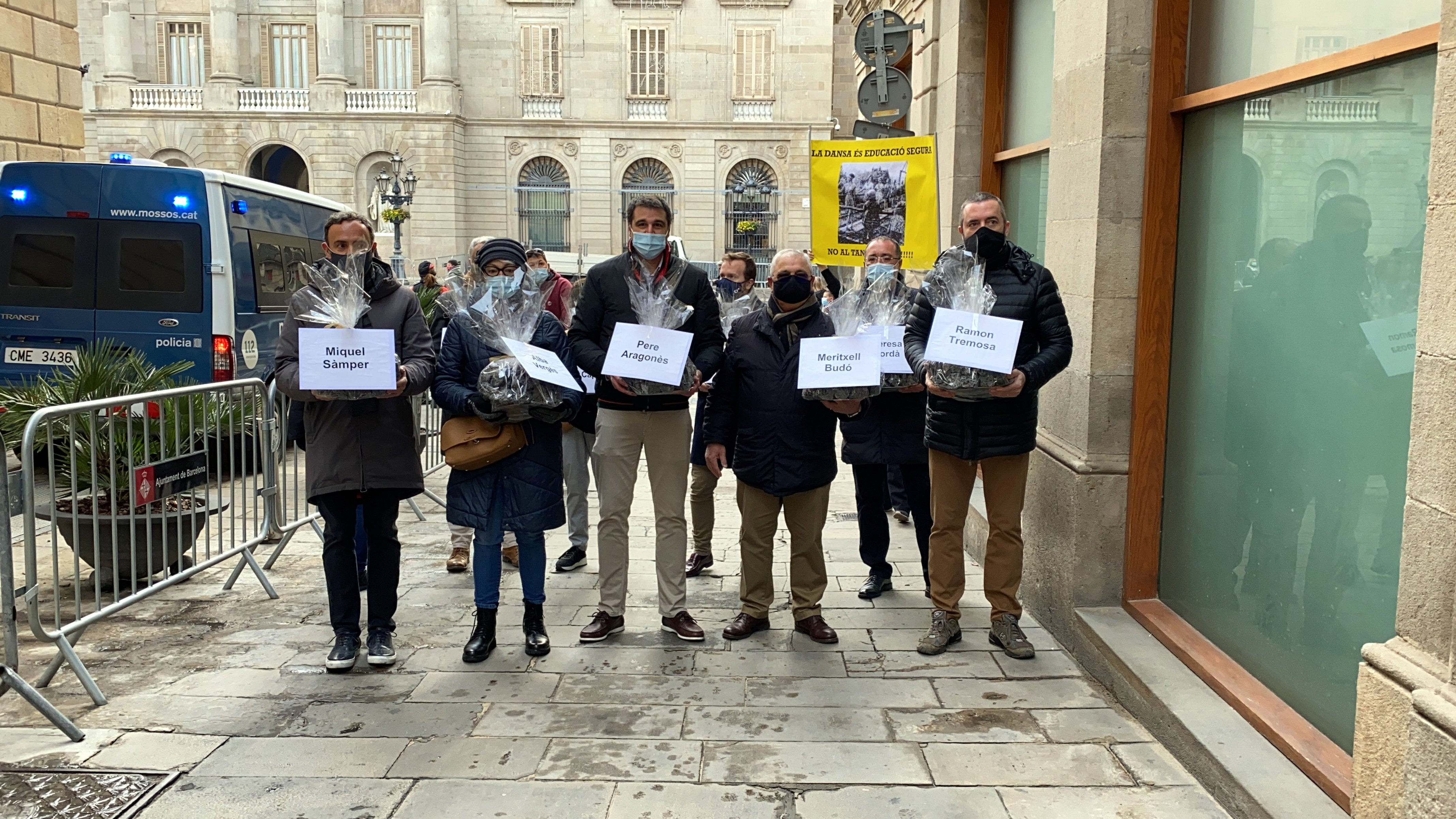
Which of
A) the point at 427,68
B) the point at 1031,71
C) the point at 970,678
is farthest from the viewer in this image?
the point at 427,68

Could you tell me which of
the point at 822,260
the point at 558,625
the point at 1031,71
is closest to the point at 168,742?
the point at 558,625

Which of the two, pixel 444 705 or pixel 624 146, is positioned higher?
pixel 624 146

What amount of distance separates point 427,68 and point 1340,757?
4480 centimetres

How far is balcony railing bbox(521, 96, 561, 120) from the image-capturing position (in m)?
45.1

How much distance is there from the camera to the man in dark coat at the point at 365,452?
197 inches

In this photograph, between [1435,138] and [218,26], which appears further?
[218,26]

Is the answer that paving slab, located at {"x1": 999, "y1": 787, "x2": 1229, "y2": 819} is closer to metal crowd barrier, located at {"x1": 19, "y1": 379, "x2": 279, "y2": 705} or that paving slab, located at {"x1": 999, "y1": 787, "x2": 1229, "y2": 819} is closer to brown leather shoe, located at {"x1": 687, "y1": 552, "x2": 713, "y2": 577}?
brown leather shoe, located at {"x1": 687, "y1": 552, "x2": 713, "y2": 577}

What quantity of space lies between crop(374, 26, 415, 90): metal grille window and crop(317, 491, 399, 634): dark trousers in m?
43.1

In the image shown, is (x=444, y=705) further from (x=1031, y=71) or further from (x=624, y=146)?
(x=624, y=146)

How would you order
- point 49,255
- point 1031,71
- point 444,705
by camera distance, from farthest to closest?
point 49,255
point 1031,71
point 444,705

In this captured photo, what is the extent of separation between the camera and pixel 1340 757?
11.8ft

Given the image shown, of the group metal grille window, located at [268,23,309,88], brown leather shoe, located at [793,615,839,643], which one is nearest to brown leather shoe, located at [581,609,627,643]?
brown leather shoe, located at [793,615,839,643]

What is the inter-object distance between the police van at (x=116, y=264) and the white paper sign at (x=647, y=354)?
6396 mm

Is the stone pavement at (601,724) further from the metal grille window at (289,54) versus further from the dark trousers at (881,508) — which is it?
the metal grille window at (289,54)
